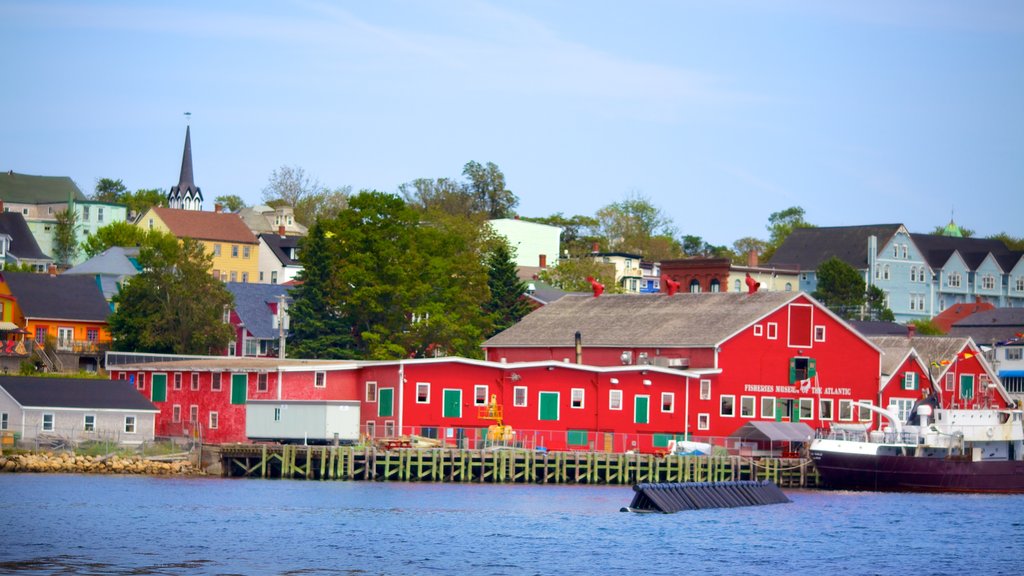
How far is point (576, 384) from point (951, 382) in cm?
2448

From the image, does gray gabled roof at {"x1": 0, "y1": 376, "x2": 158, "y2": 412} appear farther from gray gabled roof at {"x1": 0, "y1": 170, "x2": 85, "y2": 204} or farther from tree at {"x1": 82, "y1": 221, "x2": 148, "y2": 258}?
gray gabled roof at {"x1": 0, "y1": 170, "x2": 85, "y2": 204}

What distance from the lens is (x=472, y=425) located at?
7981 cm

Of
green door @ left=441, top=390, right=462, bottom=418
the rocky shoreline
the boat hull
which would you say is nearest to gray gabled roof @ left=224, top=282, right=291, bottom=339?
green door @ left=441, top=390, right=462, bottom=418

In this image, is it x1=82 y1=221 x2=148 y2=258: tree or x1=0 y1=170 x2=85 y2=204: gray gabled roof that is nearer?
x1=82 y1=221 x2=148 y2=258: tree

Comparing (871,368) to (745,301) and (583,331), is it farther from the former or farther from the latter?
(583,331)

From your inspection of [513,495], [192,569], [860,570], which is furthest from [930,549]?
[192,569]

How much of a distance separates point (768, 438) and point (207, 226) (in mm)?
77108

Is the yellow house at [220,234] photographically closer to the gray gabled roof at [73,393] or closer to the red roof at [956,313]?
→ the red roof at [956,313]

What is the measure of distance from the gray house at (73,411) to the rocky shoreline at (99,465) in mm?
1676

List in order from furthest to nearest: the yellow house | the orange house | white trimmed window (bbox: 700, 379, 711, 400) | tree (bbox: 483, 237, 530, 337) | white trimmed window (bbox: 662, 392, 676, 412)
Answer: the yellow house
tree (bbox: 483, 237, 530, 337)
the orange house
white trimmed window (bbox: 700, 379, 711, 400)
white trimmed window (bbox: 662, 392, 676, 412)

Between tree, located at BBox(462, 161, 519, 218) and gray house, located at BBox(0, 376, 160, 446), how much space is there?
304 feet

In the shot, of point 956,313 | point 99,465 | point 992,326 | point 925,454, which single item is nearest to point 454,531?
point 99,465

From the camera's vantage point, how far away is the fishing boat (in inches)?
3022

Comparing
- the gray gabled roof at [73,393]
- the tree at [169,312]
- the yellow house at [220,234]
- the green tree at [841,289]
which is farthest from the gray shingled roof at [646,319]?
the yellow house at [220,234]
